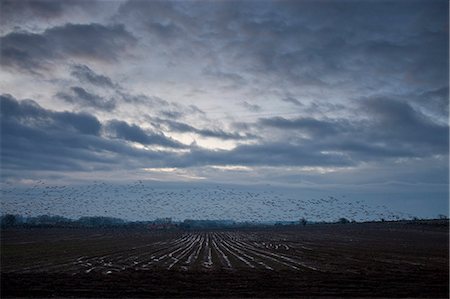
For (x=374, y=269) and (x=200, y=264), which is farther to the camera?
(x=200, y=264)

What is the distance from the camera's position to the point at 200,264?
3133cm

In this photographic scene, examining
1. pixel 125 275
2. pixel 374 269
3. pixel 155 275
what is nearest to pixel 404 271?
pixel 374 269

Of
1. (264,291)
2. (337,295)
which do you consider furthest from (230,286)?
(337,295)

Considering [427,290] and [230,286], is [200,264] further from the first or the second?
[427,290]

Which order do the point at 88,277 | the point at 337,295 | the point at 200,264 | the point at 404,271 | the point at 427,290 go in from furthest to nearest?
the point at 200,264 < the point at 404,271 < the point at 88,277 < the point at 427,290 < the point at 337,295

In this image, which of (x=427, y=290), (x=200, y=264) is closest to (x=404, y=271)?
(x=427, y=290)

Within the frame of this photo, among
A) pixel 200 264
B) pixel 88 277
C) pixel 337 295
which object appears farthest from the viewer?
pixel 200 264

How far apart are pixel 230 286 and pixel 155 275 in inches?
247

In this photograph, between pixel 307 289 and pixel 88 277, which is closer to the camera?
pixel 307 289

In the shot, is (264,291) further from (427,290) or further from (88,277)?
(88,277)

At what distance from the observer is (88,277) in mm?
24172

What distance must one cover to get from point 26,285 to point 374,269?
75.5 ft

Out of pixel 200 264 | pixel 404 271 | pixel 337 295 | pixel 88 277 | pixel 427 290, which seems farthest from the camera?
pixel 200 264

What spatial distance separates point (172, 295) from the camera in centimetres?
1909
